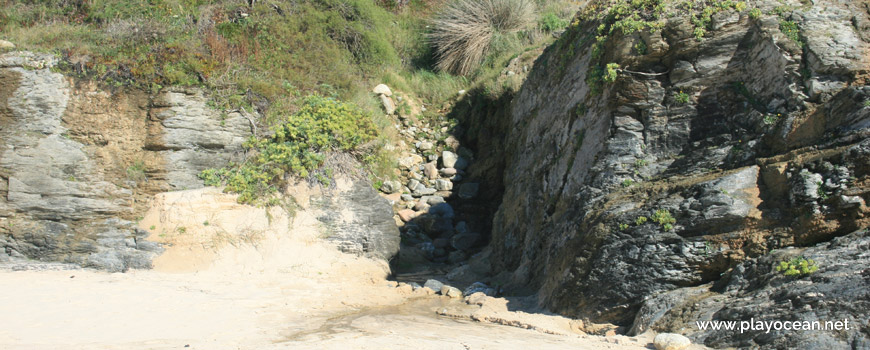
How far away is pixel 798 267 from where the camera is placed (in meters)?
4.43

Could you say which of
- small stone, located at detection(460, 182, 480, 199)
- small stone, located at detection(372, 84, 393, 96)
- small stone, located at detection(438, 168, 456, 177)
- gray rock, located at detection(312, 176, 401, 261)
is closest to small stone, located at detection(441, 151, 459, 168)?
small stone, located at detection(438, 168, 456, 177)

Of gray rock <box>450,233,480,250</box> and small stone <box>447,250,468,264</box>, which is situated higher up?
gray rock <box>450,233,480,250</box>

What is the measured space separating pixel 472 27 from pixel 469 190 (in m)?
4.97

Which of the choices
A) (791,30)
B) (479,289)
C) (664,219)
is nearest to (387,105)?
(479,289)

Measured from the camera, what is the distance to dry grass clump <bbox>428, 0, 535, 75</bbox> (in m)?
14.7

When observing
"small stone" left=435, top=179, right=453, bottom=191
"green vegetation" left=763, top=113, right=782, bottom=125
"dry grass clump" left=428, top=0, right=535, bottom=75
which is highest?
"dry grass clump" left=428, top=0, right=535, bottom=75

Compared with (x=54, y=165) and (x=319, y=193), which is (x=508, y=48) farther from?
(x=54, y=165)

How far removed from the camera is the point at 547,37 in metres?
14.0

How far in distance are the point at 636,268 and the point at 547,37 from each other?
9.48m

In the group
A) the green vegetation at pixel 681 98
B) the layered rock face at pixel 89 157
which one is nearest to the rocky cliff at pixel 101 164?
the layered rock face at pixel 89 157

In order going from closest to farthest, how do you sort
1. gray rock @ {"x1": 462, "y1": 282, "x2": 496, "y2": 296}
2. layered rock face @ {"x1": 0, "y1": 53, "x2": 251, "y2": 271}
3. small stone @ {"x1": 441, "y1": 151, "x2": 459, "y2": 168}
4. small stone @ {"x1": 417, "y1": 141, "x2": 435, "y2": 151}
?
layered rock face @ {"x1": 0, "y1": 53, "x2": 251, "y2": 271}, gray rock @ {"x1": 462, "y1": 282, "x2": 496, "y2": 296}, small stone @ {"x1": 441, "y1": 151, "x2": 459, "y2": 168}, small stone @ {"x1": 417, "y1": 141, "x2": 435, "y2": 151}

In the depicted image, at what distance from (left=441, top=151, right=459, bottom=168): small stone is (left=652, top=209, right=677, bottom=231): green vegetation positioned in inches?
297

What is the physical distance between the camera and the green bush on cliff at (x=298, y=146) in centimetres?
827

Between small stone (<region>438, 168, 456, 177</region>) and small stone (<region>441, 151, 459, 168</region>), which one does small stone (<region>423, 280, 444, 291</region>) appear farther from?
small stone (<region>441, 151, 459, 168</region>)
